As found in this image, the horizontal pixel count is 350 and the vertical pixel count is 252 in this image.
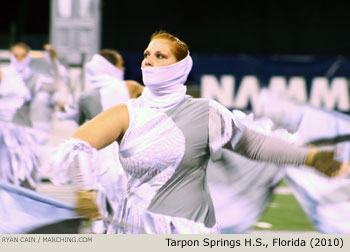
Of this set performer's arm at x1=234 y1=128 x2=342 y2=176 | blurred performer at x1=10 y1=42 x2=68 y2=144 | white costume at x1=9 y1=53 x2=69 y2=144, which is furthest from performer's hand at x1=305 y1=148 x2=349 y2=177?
white costume at x1=9 y1=53 x2=69 y2=144

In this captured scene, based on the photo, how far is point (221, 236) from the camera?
3.65 meters

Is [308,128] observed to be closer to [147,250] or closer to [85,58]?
[147,250]

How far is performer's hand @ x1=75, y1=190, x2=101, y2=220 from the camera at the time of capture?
3.36 meters

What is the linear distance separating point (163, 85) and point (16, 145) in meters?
5.54

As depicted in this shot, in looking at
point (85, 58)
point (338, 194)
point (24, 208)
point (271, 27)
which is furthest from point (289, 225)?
point (271, 27)

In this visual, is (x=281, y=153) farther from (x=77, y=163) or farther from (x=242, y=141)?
(x=77, y=163)

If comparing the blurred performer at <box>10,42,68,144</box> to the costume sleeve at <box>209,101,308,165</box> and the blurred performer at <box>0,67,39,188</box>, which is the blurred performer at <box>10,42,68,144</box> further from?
the costume sleeve at <box>209,101,308,165</box>

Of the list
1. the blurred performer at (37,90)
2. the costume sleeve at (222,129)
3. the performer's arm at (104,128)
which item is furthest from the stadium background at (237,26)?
the performer's arm at (104,128)

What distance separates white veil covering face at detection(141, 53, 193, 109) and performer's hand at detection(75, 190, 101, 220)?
0.49m

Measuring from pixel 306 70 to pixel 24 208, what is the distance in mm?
14575

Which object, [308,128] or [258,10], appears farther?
[258,10]

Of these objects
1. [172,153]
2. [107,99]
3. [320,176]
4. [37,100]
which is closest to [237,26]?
[37,100]

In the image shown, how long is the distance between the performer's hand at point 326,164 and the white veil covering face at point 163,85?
25.0 inches

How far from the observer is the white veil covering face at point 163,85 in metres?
3.59
